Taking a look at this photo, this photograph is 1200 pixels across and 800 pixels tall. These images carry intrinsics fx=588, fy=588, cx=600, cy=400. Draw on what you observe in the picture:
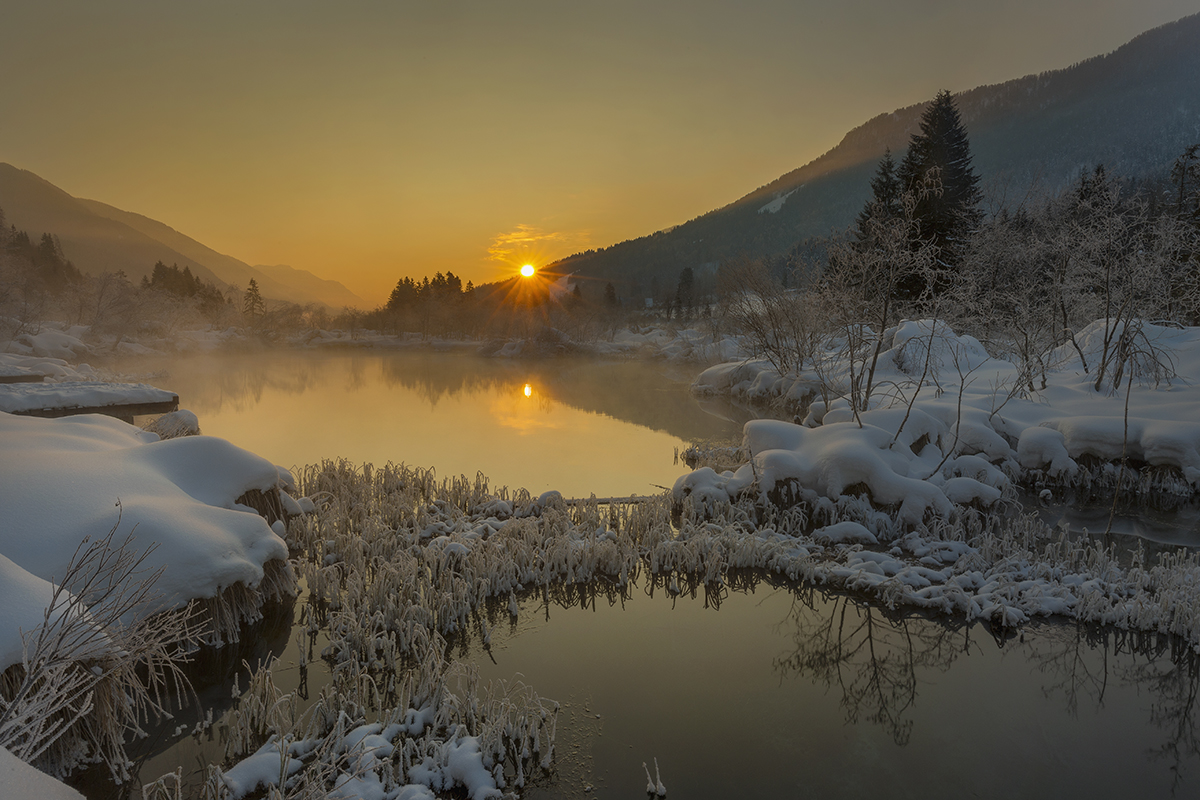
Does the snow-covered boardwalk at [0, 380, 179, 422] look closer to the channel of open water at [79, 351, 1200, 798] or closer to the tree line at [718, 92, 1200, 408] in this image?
the channel of open water at [79, 351, 1200, 798]

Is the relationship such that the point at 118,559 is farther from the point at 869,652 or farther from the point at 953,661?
the point at 953,661

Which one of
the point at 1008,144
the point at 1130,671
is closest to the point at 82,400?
the point at 1130,671

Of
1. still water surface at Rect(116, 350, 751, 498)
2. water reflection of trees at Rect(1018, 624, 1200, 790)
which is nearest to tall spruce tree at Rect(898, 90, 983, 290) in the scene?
still water surface at Rect(116, 350, 751, 498)

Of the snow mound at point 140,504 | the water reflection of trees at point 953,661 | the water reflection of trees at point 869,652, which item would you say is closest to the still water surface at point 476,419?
the snow mound at point 140,504

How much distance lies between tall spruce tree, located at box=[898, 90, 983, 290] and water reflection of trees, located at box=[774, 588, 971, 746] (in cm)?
2631

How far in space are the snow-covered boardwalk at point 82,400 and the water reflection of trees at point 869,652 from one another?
16.1 meters

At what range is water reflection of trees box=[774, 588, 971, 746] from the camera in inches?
207

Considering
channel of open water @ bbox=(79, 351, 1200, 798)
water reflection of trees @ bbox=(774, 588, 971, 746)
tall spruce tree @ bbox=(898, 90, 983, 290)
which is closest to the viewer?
channel of open water @ bbox=(79, 351, 1200, 798)

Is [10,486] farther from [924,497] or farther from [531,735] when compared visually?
[924,497]

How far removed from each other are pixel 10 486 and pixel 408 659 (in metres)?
3.81

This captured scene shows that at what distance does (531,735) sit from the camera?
4.55 m

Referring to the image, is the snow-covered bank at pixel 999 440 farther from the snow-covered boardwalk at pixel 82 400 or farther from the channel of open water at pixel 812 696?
the snow-covered boardwalk at pixel 82 400

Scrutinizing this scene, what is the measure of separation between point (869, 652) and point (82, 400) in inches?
693

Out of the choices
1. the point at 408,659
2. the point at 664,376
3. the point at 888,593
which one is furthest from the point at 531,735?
the point at 664,376
